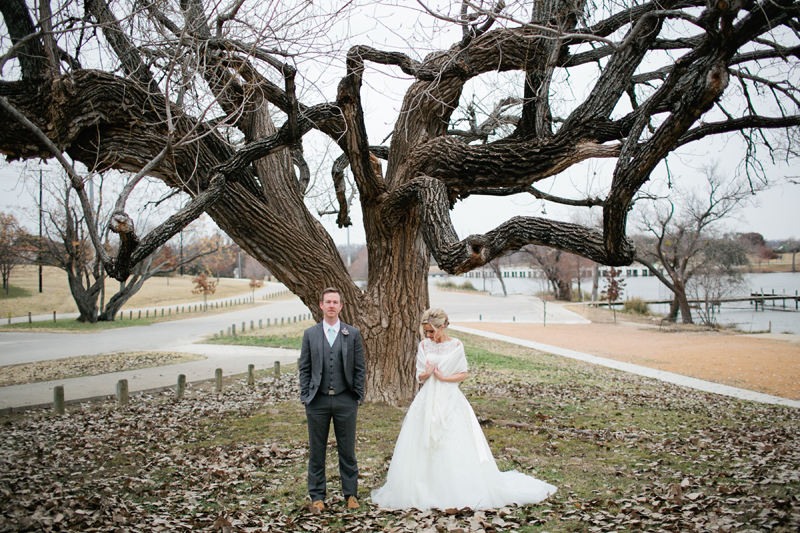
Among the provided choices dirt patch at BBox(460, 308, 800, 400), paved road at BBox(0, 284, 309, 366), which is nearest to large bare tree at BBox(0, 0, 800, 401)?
dirt patch at BBox(460, 308, 800, 400)

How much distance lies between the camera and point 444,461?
4.63 m

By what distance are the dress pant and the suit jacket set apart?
100mm

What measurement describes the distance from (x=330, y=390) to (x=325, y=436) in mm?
450

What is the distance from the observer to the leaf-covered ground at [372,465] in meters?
4.16

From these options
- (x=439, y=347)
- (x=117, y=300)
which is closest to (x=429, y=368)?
(x=439, y=347)

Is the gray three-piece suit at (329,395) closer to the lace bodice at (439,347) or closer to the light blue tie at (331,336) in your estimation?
Result: the light blue tie at (331,336)

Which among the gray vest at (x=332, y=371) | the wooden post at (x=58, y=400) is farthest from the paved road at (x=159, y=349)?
the gray vest at (x=332, y=371)

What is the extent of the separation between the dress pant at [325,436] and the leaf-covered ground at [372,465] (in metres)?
0.23

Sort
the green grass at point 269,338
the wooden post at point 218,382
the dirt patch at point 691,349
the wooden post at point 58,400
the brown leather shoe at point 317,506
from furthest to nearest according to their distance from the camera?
the green grass at point 269,338 < the dirt patch at point 691,349 < the wooden post at point 218,382 < the wooden post at point 58,400 < the brown leather shoe at point 317,506

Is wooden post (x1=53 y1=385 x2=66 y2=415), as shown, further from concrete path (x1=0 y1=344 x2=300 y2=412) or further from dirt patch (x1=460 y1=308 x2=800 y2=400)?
dirt patch (x1=460 y1=308 x2=800 y2=400)

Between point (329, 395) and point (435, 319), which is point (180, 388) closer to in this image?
point (329, 395)

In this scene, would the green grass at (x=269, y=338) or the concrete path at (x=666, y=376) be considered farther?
the green grass at (x=269, y=338)

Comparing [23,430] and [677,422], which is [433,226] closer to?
[677,422]

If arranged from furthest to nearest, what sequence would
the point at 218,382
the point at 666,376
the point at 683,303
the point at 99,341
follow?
the point at 683,303
the point at 99,341
the point at 666,376
the point at 218,382
